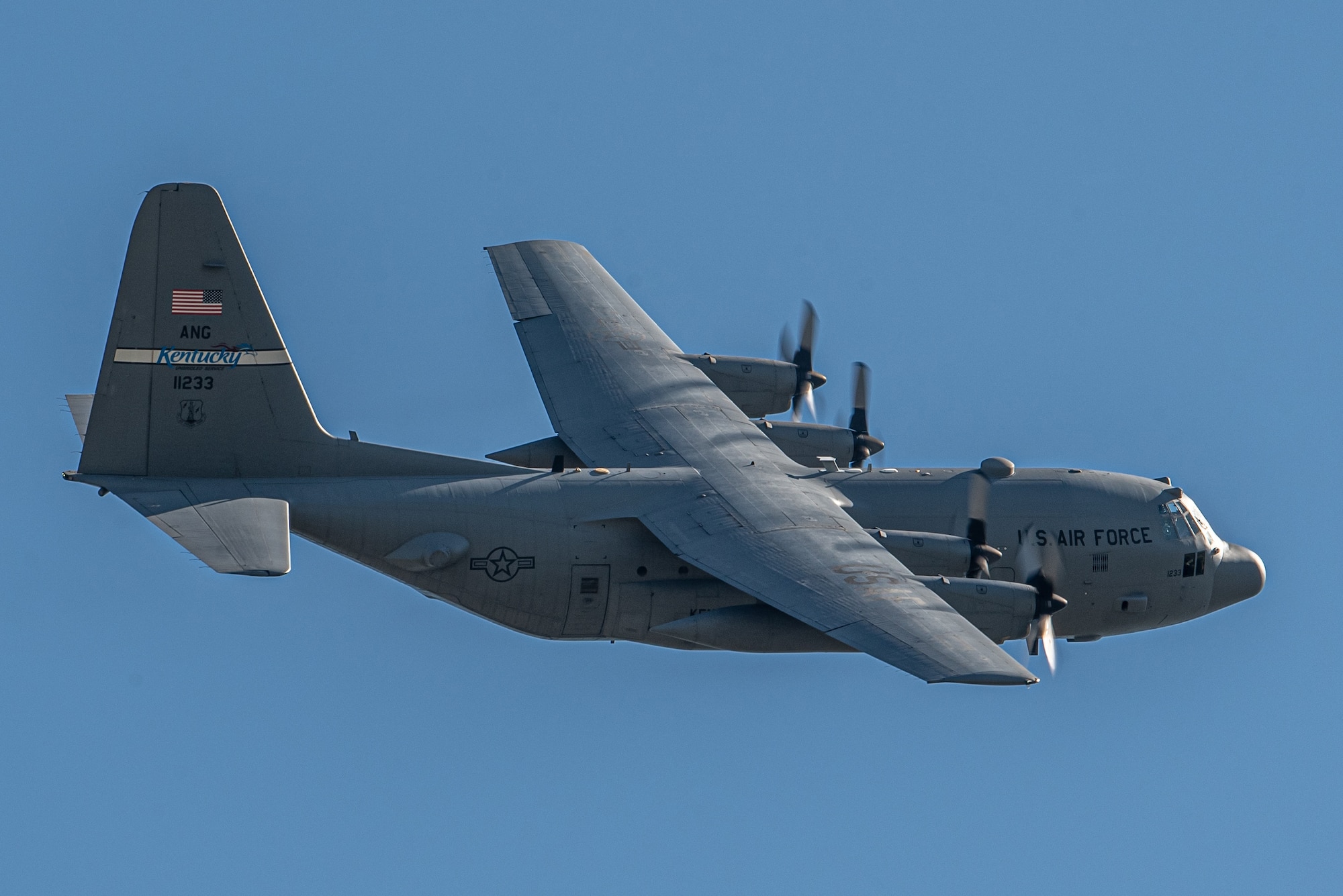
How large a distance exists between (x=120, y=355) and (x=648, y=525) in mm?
10997

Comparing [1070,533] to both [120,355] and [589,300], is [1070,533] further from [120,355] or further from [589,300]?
[120,355]

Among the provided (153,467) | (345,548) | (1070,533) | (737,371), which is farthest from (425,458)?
(1070,533)

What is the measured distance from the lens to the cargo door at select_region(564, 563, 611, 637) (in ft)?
150

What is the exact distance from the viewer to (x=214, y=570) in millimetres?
39406

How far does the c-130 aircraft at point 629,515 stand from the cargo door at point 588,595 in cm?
6

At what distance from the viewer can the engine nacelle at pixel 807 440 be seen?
5131cm

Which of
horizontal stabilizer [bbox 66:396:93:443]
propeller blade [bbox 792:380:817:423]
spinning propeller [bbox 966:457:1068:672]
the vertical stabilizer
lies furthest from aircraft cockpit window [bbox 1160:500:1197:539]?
horizontal stabilizer [bbox 66:396:93:443]

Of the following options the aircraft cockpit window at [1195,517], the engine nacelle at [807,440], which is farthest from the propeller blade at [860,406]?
the aircraft cockpit window at [1195,517]

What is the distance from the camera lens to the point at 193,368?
44250mm

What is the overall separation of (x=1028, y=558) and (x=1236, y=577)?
20.1ft

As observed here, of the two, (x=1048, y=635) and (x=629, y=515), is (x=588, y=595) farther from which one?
(x=1048, y=635)

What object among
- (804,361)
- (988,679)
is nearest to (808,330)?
(804,361)

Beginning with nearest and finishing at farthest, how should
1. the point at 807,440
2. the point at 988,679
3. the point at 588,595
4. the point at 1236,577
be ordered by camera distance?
the point at 988,679
the point at 588,595
the point at 1236,577
the point at 807,440

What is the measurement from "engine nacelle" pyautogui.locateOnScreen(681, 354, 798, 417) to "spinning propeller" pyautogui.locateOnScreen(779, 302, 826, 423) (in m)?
0.21
